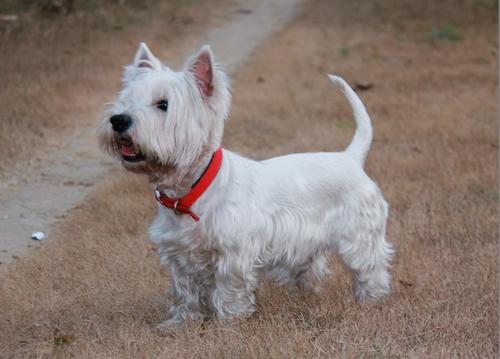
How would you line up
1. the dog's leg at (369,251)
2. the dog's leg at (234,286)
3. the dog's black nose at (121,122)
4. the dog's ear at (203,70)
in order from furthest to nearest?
1. the dog's leg at (369,251)
2. the dog's leg at (234,286)
3. the dog's ear at (203,70)
4. the dog's black nose at (121,122)

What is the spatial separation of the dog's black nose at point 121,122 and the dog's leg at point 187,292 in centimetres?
90

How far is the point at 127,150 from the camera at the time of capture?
464 cm

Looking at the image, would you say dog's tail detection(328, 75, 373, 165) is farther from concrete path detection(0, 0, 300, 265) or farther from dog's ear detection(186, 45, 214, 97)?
concrete path detection(0, 0, 300, 265)

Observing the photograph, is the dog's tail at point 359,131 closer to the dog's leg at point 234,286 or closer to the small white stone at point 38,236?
Answer: the dog's leg at point 234,286

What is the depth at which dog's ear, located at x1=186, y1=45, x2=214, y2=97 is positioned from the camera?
4789mm

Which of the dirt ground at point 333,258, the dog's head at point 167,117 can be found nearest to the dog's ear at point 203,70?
the dog's head at point 167,117

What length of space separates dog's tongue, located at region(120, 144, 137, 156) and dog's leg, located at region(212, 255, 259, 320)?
777 millimetres

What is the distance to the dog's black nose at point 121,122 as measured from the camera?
4.55 metres

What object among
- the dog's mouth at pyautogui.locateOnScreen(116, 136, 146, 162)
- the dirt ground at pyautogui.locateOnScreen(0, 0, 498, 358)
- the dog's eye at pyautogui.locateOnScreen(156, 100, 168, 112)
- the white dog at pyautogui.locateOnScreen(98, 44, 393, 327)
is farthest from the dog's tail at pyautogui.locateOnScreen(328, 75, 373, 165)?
the dog's mouth at pyautogui.locateOnScreen(116, 136, 146, 162)

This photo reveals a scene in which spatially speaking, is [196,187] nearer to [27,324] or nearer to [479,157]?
[27,324]

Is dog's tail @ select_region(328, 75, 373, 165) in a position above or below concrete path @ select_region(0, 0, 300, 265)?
above

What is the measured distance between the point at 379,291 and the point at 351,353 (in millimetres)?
1317

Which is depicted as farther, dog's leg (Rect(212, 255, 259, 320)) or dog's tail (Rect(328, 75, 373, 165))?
dog's tail (Rect(328, 75, 373, 165))

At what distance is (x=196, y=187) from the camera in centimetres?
489
